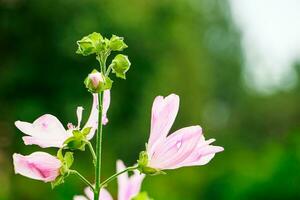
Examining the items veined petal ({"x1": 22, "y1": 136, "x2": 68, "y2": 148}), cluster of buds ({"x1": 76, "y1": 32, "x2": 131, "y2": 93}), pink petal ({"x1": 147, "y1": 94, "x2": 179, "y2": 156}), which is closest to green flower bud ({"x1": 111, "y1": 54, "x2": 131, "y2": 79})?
cluster of buds ({"x1": 76, "y1": 32, "x2": 131, "y2": 93})

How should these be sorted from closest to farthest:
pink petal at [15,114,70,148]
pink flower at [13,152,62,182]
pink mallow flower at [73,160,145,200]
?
pink flower at [13,152,62,182], pink petal at [15,114,70,148], pink mallow flower at [73,160,145,200]

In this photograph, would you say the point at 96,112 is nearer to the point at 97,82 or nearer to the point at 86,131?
the point at 86,131

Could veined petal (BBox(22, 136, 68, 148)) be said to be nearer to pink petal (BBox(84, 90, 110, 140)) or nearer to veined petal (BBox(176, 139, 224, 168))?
pink petal (BBox(84, 90, 110, 140))

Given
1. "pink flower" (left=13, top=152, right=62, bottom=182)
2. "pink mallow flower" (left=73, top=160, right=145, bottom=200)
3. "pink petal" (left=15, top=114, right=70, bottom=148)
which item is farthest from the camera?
"pink mallow flower" (left=73, top=160, right=145, bottom=200)

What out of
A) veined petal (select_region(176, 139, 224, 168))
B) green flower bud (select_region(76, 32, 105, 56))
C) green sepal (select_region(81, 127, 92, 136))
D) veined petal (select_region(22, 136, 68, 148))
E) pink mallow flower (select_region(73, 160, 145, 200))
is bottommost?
veined petal (select_region(176, 139, 224, 168))

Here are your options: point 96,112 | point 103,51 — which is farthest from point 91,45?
point 96,112

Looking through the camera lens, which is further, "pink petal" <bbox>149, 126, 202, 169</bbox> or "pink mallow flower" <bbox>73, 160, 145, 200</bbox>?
"pink mallow flower" <bbox>73, 160, 145, 200</bbox>

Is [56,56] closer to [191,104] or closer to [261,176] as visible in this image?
[191,104]

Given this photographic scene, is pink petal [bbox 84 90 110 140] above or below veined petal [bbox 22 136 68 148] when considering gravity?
above
